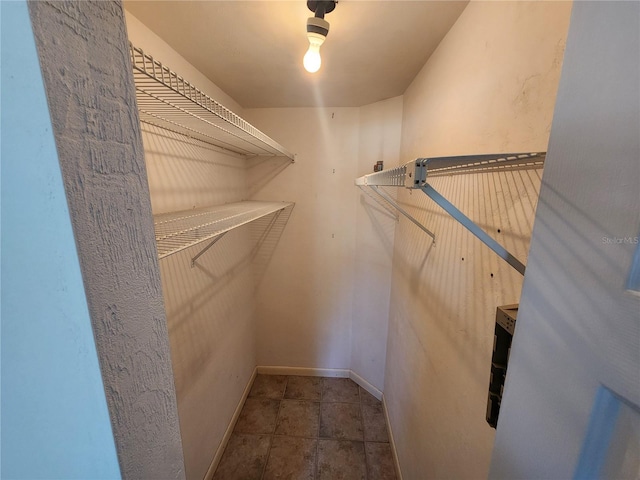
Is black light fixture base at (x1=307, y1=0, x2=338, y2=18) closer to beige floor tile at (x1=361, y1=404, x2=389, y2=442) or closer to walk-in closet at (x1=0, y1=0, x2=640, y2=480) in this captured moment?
walk-in closet at (x1=0, y1=0, x2=640, y2=480)

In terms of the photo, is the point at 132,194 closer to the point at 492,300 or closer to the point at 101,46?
the point at 101,46

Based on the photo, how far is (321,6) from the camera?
0.88 metres

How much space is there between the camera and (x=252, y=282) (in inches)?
91.0

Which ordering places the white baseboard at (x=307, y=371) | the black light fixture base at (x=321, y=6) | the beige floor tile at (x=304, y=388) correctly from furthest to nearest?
the white baseboard at (x=307, y=371) < the beige floor tile at (x=304, y=388) < the black light fixture base at (x=321, y=6)

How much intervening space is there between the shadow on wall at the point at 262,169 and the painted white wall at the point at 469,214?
1.11 metres

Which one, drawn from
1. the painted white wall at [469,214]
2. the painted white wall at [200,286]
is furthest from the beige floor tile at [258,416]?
the painted white wall at [469,214]

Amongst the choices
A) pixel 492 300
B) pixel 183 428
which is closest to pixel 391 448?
pixel 183 428

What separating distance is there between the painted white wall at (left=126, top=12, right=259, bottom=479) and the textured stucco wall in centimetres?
79

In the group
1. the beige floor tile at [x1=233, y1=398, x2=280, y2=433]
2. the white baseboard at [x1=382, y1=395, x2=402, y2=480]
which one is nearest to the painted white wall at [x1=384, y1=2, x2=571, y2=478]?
the white baseboard at [x1=382, y1=395, x2=402, y2=480]

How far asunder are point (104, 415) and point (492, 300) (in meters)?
0.93

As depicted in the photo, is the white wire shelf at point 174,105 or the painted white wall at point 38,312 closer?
the painted white wall at point 38,312

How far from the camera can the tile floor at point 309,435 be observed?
1.65 metres

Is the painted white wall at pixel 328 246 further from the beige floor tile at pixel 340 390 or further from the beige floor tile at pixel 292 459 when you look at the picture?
the beige floor tile at pixel 292 459

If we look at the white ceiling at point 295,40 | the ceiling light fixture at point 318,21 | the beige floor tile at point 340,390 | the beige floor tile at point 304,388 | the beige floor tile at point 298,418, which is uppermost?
the white ceiling at point 295,40
